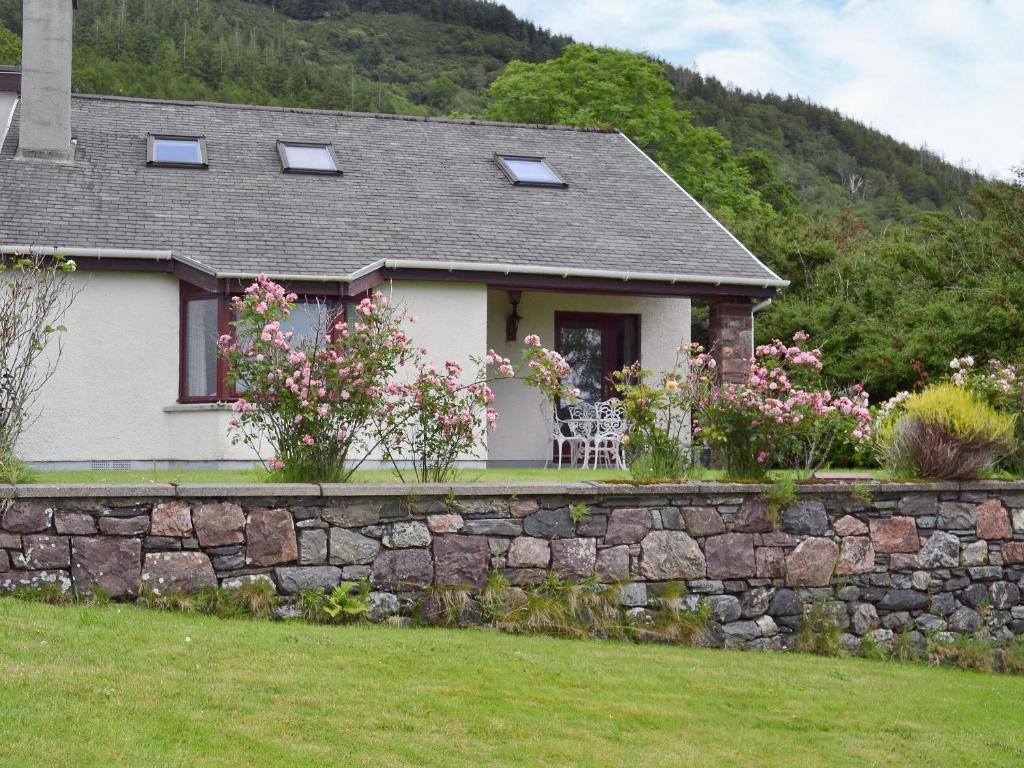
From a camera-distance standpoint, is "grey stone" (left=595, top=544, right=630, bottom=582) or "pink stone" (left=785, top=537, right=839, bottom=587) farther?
"pink stone" (left=785, top=537, right=839, bottom=587)

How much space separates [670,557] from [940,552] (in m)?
2.39

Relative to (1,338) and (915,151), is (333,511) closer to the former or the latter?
(1,338)

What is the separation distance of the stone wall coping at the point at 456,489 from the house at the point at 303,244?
4.44 meters

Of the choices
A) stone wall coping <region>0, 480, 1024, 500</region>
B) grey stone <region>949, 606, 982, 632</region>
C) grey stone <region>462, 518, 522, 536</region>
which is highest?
stone wall coping <region>0, 480, 1024, 500</region>

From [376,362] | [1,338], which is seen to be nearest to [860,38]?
[376,362]

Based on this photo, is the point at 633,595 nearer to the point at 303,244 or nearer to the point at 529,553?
the point at 529,553

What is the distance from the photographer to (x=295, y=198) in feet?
50.0

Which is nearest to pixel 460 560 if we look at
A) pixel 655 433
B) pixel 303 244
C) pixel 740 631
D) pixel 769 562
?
pixel 655 433

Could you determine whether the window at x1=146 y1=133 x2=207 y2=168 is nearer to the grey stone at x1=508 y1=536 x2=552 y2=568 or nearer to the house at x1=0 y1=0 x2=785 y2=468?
the house at x1=0 y1=0 x2=785 y2=468

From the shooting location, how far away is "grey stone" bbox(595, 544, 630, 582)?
855 cm

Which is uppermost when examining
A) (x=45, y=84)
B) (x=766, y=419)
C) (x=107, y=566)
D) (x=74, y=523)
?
(x=45, y=84)

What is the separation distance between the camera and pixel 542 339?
15.7m

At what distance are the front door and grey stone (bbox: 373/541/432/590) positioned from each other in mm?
7930

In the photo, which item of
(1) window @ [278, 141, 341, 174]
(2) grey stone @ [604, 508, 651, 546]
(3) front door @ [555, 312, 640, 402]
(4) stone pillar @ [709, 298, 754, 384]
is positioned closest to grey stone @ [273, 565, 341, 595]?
(2) grey stone @ [604, 508, 651, 546]
